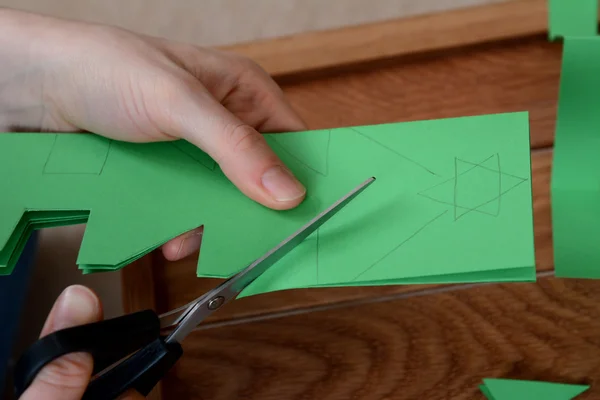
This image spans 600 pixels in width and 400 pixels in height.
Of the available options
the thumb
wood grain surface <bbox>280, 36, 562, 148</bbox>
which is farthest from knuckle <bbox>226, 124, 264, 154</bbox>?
wood grain surface <bbox>280, 36, 562, 148</bbox>

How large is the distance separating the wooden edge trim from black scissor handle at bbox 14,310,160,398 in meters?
0.38

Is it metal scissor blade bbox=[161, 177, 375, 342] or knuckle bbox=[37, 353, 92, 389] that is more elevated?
metal scissor blade bbox=[161, 177, 375, 342]

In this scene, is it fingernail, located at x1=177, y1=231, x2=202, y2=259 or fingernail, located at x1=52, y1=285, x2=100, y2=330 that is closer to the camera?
fingernail, located at x1=52, y1=285, x2=100, y2=330

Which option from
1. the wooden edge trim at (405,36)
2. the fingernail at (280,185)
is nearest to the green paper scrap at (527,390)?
the fingernail at (280,185)

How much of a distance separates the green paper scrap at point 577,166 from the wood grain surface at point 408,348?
3 centimetres

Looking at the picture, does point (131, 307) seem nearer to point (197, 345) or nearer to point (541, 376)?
point (197, 345)

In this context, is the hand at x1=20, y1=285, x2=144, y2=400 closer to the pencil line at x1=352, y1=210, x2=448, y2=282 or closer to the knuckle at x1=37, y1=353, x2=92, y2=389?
the knuckle at x1=37, y1=353, x2=92, y2=389

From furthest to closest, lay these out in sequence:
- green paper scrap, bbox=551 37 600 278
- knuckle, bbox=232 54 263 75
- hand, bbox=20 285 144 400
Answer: knuckle, bbox=232 54 263 75 < green paper scrap, bbox=551 37 600 278 < hand, bbox=20 285 144 400

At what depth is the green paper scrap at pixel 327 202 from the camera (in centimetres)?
43

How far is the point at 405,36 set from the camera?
701 millimetres

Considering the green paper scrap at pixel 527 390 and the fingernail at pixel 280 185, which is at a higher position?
the fingernail at pixel 280 185

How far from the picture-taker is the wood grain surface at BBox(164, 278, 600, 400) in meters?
0.54

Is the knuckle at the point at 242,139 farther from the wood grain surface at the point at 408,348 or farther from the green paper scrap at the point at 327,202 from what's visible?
the wood grain surface at the point at 408,348

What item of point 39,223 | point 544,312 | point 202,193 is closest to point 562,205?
point 544,312
